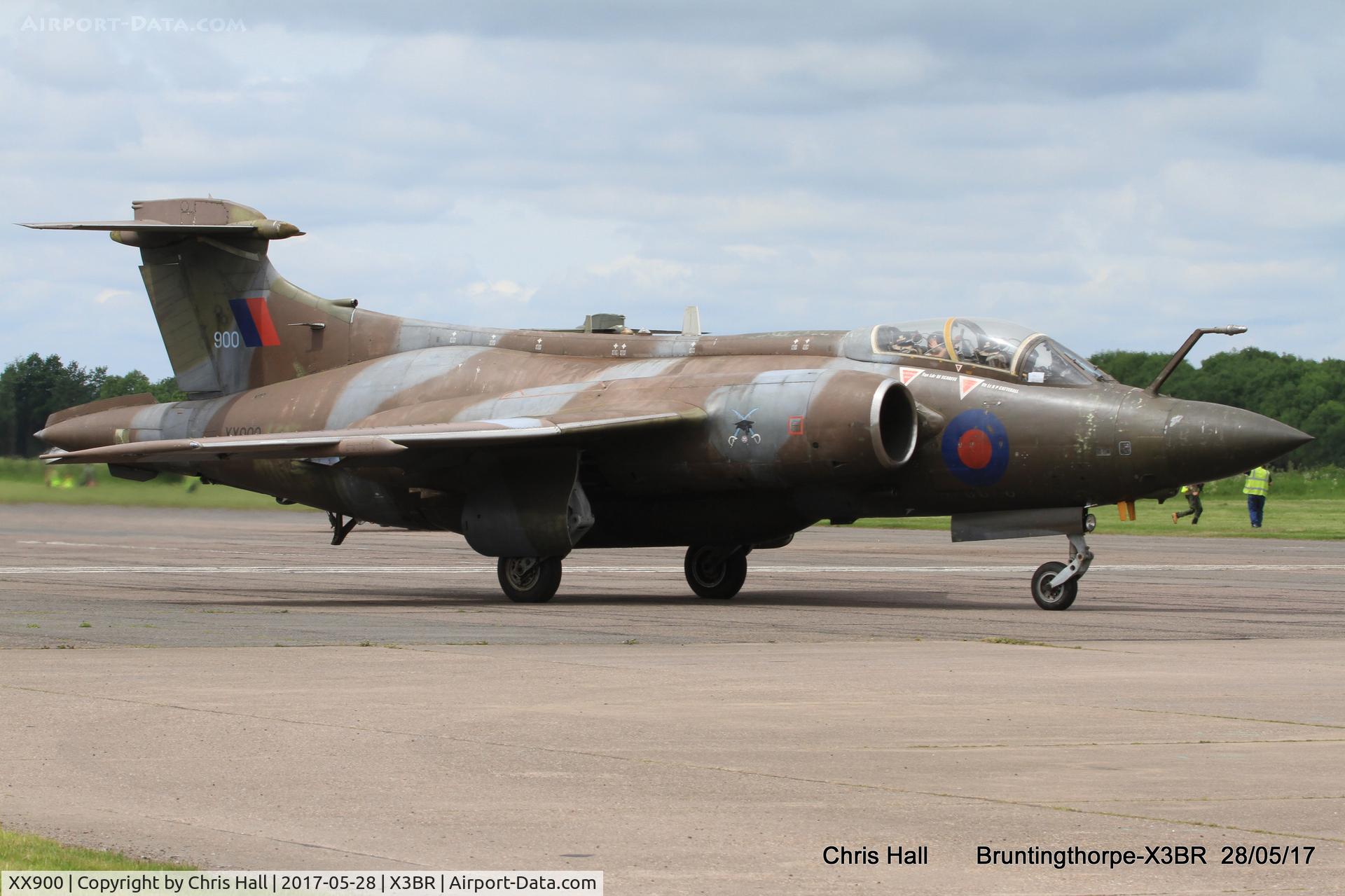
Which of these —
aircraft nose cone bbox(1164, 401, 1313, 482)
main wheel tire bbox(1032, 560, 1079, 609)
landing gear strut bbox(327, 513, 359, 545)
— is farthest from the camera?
landing gear strut bbox(327, 513, 359, 545)

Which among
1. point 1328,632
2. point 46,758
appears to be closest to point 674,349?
point 1328,632

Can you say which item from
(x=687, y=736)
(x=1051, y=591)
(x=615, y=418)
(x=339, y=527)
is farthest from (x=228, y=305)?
(x=687, y=736)

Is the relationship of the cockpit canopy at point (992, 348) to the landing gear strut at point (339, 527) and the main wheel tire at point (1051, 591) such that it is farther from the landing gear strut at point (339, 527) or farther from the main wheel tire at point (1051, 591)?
the landing gear strut at point (339, 527)

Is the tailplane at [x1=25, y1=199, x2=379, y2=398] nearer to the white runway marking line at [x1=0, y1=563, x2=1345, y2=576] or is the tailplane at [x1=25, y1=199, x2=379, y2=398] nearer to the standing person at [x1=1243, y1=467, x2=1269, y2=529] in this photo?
the white runway marking line at [x1=0, y1=563, x2=1345, y2=576]

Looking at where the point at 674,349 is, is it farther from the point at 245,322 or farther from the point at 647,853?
the point at 647,853

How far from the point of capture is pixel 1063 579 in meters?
17.4

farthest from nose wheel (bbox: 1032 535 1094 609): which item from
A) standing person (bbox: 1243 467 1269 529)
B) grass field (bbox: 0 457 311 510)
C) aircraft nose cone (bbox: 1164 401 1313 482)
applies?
standing person (bbox: 1243 467 1269 529)

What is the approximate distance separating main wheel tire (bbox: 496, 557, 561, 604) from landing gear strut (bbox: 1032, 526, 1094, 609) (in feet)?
18.1

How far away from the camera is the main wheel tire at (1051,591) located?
17531mm

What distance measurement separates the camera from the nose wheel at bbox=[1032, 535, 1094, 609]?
57.2ft

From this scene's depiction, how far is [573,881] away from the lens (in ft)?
18.5

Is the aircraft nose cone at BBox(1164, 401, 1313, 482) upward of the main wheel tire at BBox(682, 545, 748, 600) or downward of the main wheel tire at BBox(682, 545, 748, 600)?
upward

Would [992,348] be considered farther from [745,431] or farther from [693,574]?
[693,574]

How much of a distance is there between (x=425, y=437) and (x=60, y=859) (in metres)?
12.5
